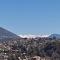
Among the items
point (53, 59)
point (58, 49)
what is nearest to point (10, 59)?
point (53, 59)

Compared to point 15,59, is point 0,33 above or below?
above

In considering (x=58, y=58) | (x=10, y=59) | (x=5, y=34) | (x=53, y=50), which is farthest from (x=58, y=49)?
(x=5, y=34)

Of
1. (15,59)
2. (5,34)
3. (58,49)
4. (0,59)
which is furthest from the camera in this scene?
(5,34)

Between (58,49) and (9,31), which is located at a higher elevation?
(9,31)

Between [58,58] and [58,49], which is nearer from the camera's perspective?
[58,58]

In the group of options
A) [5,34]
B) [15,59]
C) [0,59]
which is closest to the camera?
[15,59]

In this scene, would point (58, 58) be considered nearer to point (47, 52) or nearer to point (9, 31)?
point (47, 52)

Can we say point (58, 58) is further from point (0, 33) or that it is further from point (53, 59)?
point (0, 33)

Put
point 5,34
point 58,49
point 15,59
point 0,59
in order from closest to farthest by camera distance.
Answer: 1. point 15,59
2. point 0,59
3. point 58,49
4. point 5,34

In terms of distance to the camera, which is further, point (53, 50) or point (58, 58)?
point (53, 50)
